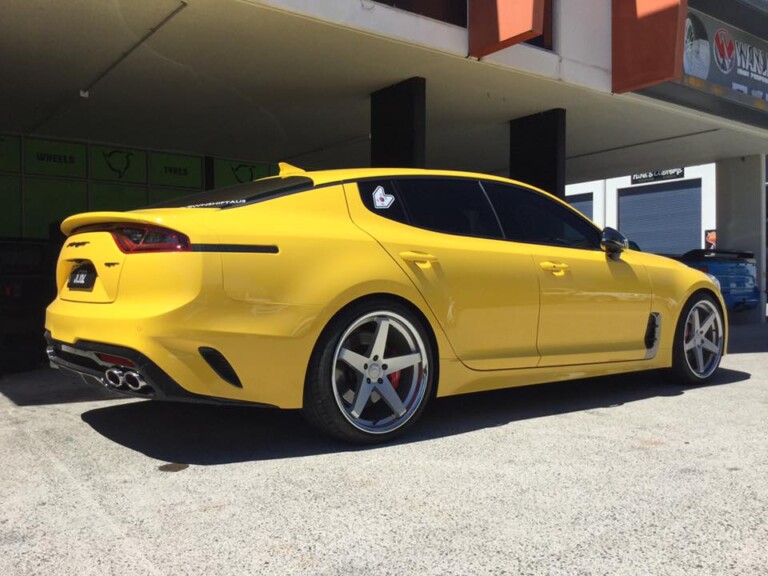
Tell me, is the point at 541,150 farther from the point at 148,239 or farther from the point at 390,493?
the point at 390,493

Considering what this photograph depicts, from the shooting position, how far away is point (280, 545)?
7.65 ft

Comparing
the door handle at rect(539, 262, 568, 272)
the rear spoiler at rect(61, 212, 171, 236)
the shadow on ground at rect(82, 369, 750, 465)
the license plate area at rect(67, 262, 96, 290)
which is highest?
the rear spoiler at rect(61, 212, 171, 236)

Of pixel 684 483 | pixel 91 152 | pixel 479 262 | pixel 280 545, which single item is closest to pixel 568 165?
pixel 91 152

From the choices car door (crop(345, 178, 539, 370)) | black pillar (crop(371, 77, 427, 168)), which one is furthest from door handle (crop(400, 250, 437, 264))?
black pillar (crop(371, 77, 427, 168))

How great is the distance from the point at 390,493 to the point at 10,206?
10606 millimetres

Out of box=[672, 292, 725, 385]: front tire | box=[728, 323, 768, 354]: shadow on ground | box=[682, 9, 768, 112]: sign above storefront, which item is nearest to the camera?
box=[672, 292, 725, 385]: front tire

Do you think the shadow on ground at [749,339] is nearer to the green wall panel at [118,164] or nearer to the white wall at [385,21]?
the white wall at [385,21]

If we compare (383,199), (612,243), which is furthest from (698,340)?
(383,199)

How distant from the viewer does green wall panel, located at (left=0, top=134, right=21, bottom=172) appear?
10906 millimetres

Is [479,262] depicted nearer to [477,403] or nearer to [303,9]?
[477,403]

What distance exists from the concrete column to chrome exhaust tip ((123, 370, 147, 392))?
12.6 meters

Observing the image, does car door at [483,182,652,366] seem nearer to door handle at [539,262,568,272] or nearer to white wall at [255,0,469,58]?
door handle at [539,262,568,272]

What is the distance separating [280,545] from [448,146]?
10466mm

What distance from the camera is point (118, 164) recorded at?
12.1 meters
